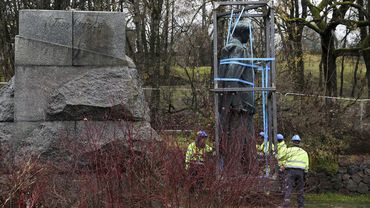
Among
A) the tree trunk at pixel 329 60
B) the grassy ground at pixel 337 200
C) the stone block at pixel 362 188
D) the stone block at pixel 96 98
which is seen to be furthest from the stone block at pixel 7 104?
the tree trunk at pixel 329 60

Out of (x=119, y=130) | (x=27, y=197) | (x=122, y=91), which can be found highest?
(x=122, y=91)

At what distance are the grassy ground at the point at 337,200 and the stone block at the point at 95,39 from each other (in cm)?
912

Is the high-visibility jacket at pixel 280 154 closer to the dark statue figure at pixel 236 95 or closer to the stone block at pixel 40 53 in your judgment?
the dark statue figure at pixel 236 95

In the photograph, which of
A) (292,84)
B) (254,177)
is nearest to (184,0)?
(292,84)

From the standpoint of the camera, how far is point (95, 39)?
7273mm

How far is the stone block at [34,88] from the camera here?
23.6ft

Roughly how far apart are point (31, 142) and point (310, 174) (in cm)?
1141

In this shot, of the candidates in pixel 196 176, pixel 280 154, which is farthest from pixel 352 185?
pixel 196 176

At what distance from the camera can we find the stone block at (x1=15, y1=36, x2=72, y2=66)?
23.6ft

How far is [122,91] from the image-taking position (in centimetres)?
721

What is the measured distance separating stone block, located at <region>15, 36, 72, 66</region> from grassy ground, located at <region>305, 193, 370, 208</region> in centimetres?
941

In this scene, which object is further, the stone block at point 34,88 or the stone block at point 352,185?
the stone block at point 352,185

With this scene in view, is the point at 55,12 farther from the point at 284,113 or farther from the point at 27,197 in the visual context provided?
the point at 284,113

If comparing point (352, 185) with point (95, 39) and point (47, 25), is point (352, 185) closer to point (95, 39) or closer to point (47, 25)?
point (95, 39)
